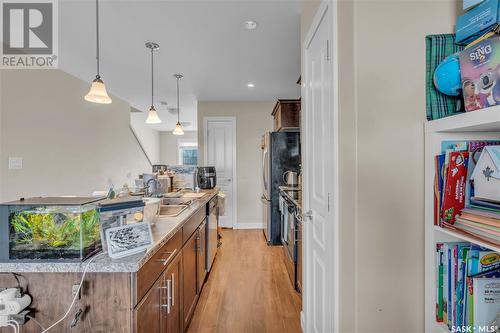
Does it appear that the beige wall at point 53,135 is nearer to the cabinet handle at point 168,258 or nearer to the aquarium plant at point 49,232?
the cabinet handle at point 168,258

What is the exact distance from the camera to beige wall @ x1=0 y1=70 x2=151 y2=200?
2.91m

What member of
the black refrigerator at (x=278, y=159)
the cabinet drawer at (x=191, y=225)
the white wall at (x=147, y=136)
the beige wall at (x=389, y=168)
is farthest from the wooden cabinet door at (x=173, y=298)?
the white wall at (x=147, y=136)

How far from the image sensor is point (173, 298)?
4.82 ft

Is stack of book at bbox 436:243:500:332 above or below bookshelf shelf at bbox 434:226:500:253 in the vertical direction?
below

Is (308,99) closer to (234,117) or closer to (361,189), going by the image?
(361,189)

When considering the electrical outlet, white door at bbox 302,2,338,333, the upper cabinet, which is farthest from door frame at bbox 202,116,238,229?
the electrical outlet

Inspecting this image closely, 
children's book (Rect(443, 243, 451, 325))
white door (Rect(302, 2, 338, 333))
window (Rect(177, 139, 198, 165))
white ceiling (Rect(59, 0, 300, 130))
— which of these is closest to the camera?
children's book (Rect(443, 243, 451, 325))

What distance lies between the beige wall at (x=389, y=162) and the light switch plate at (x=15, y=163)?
3717mm

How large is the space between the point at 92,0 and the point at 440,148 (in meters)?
2.60

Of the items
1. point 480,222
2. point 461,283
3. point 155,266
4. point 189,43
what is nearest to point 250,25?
point 189,43

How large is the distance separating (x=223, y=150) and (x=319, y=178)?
384cm

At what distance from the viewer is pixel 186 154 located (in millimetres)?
10344

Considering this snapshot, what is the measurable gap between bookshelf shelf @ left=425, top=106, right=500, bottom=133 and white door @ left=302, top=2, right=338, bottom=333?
40 cm

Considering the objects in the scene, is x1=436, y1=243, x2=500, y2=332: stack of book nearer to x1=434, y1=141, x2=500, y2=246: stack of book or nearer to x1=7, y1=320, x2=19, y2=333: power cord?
x1=434, y1=141, x2=500, y2=246: stack of book
